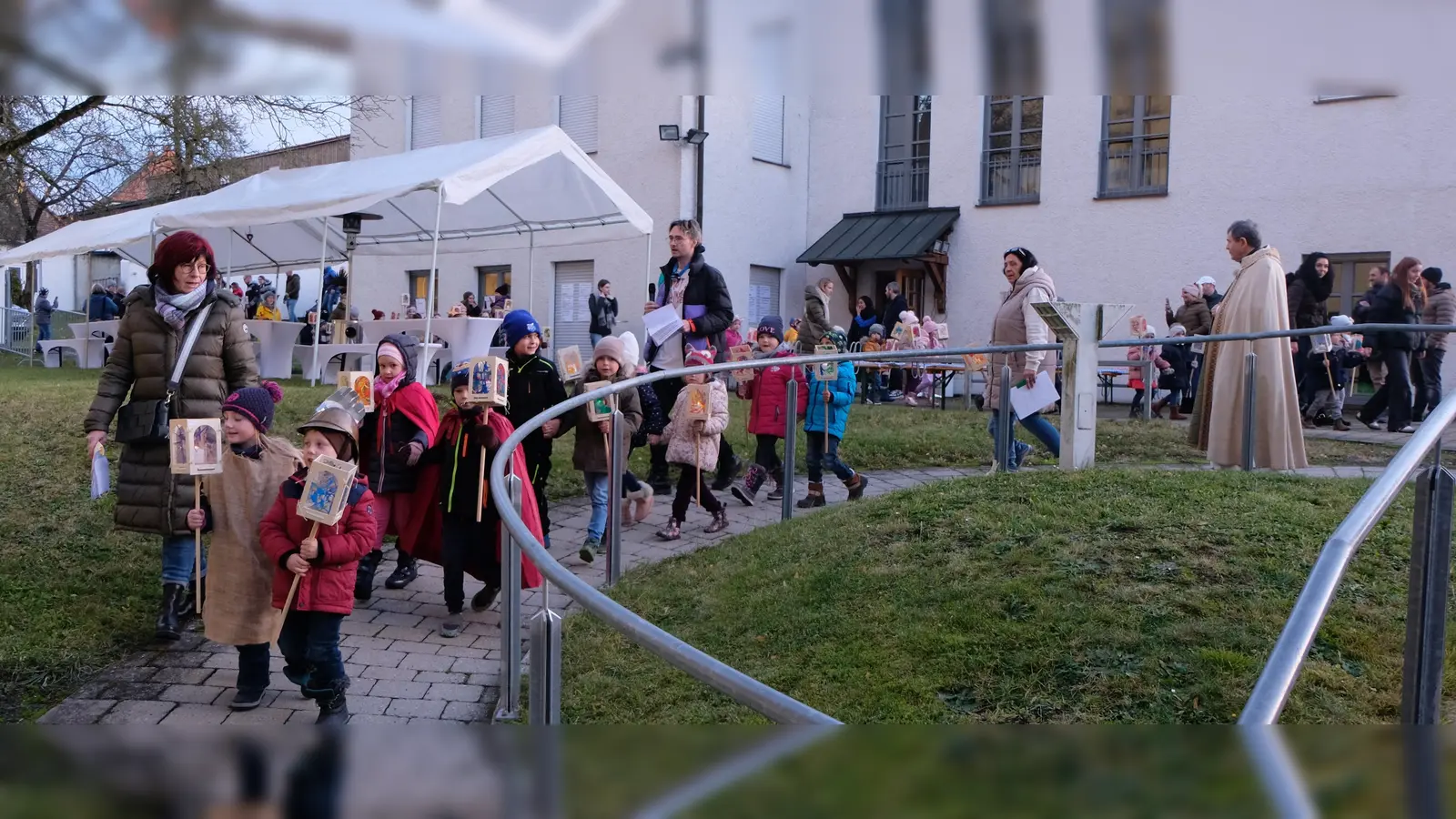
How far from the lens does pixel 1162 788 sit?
1.15 metres

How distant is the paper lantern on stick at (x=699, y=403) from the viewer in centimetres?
833

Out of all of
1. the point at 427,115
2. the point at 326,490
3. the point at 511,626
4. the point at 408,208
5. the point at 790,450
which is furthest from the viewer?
the point at 408,208

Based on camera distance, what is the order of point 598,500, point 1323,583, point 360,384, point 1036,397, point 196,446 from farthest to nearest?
point 1036,397, point 598,500, point 360,384, point 196,446, point 1323,583

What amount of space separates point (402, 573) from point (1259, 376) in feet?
19.3

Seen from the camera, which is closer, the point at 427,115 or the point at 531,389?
the point at 427,115

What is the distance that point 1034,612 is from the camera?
508 centimetres

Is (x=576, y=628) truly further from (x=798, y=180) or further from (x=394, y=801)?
(x=798, y=180)

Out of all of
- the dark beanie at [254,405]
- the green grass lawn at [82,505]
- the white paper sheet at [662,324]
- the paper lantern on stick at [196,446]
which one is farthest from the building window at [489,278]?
the paper lantern on stick at [196,446]

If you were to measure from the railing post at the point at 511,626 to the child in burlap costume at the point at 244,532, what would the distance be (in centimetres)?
Answer: 117

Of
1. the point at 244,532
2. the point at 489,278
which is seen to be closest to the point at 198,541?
the point at 244,532

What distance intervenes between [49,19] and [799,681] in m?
3.93

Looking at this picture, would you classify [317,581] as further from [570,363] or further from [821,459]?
[821,459]

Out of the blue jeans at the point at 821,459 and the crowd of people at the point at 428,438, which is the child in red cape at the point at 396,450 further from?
the blue jeans at the point at 821,459

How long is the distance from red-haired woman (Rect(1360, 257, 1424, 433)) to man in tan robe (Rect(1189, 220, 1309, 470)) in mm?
4665
